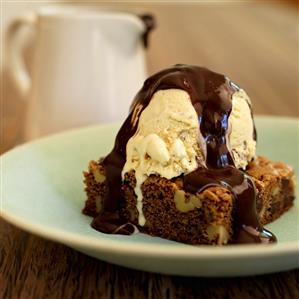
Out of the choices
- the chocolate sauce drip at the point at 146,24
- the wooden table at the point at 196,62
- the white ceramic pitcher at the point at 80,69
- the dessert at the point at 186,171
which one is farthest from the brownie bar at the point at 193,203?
the chocolate sauce drip at the point at 146,24

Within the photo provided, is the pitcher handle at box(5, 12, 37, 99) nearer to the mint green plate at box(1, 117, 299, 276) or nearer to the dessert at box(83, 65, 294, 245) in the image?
the mint green plate at box(1, 117, 299, 276)

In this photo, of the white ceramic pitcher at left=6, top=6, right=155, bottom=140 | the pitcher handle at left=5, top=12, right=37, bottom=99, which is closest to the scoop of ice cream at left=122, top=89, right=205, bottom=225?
the white ceramic pitcher at left=6, top=6, right=155, bottom=140

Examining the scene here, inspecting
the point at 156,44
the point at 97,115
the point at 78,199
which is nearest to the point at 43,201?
the point at 78,199

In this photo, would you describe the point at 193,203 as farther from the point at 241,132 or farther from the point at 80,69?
the point at 80,69

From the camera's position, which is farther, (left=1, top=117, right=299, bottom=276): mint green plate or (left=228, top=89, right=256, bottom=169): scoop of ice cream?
(left=228, top=89, right=256, bottom=169): scoop of ice cream

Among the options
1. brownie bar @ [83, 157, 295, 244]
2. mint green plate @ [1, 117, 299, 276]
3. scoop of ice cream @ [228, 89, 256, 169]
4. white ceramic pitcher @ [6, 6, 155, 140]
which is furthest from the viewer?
white ceramic pitcher @ [6, 6, 155, 140]

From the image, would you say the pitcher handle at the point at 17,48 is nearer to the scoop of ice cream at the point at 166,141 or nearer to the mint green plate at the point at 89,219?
the mint green plate at the point at 89,219

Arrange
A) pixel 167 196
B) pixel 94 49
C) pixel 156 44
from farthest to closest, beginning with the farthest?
pixel 156 44 < pixel 94 49 < pixel 167 196

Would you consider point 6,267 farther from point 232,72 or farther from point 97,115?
point 232,72
